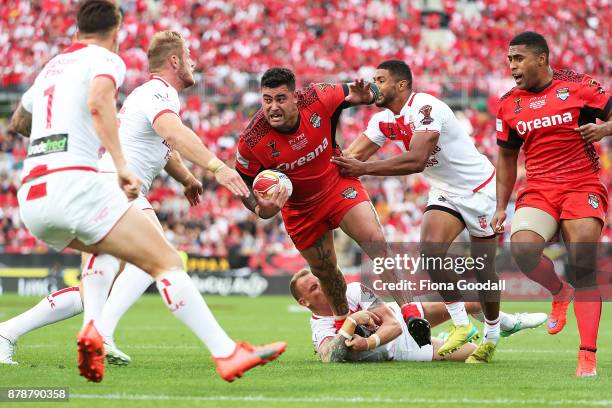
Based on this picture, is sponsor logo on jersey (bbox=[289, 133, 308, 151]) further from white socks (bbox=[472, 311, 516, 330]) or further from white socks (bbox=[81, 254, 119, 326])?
white socks (bbox=[472, 311, 516, 330])

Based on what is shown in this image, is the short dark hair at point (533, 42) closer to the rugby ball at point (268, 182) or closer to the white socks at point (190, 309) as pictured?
the rugby ball at point (268, 182)

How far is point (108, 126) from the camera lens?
6.31m

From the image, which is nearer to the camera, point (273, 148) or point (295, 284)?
point (273, 148)

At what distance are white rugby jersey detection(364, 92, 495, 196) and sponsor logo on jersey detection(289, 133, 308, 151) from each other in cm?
96

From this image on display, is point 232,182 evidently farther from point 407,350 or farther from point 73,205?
point 407,350

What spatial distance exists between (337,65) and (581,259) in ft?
80.1

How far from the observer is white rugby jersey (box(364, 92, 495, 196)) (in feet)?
31.2

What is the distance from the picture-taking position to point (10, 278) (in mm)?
24109

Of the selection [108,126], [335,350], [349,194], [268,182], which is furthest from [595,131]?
[108,126]

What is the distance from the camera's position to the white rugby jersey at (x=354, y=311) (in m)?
9.62

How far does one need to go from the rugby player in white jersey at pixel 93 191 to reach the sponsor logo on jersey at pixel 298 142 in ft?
10.1

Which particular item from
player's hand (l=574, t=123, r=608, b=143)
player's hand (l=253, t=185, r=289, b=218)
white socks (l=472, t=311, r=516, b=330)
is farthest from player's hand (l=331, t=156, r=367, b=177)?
white socks (l=472, t=311, r=516, b=330)

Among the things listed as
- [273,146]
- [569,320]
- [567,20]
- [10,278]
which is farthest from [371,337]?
[567,20]

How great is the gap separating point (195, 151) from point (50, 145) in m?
1.10
